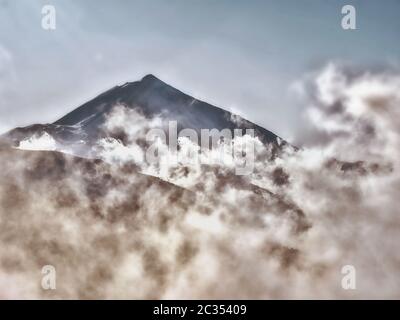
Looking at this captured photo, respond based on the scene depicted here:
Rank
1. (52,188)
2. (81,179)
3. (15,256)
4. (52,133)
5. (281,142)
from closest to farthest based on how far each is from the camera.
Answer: (15,256)
(52,188)
(81,179)
(52,133)
(281,142)

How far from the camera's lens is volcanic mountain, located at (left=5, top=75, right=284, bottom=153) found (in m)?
101

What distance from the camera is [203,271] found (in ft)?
217

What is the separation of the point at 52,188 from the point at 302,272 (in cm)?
4613

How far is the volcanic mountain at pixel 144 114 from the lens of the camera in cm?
10131

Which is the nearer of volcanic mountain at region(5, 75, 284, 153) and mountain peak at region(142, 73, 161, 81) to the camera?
volcanic mountain at region(5, 75, 284, 153)

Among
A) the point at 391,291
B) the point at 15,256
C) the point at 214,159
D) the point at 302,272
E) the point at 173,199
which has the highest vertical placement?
the point at 214,159

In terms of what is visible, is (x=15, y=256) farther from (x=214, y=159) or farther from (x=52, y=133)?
(x=214, y=159)

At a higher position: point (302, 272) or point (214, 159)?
point (214, 159)

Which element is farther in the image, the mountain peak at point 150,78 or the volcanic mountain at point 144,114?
the mountain peak at point 150,78

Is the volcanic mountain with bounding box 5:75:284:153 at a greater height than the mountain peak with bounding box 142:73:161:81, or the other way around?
the mountain peak with bounding box 142:73:161:81

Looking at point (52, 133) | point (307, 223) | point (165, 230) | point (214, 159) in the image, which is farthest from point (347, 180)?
point (52, 133)

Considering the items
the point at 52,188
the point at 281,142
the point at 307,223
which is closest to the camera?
the point at 52,188

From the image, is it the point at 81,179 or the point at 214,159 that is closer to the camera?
the point at 81,179

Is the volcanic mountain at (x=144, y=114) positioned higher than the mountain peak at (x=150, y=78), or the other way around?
the mountain peak at (x=150, y=78)
